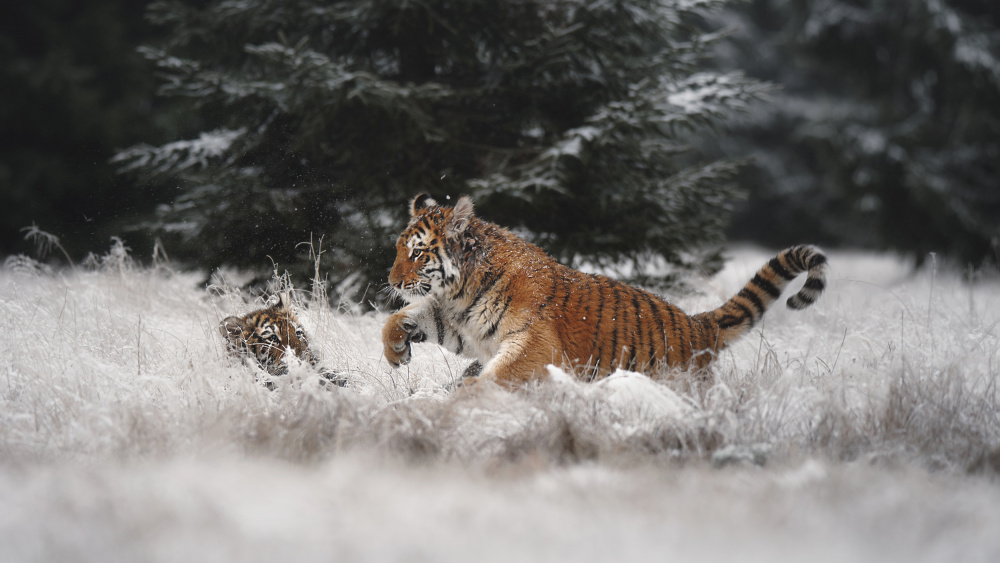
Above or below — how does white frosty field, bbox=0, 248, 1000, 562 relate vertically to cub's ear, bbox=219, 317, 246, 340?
above

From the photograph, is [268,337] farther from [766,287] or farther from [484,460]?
[766,287]

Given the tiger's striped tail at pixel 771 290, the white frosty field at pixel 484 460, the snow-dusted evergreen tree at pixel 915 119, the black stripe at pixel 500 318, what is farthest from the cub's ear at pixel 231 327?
the snow-dusted evergreen tree at pixel 915 119

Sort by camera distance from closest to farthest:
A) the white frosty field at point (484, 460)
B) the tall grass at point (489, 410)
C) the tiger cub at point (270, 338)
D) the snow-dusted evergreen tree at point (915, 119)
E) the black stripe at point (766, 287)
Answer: the white frosty field at point (484, 460)
the tall grass at point (489, 410)
the black stripe at point (766, 287)
the tiger cub at point (270, 338)
the snow-dusted evergreen tree at point (915, 119)

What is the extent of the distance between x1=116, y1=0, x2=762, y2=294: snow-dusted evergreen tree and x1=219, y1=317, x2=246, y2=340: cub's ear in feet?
5.10

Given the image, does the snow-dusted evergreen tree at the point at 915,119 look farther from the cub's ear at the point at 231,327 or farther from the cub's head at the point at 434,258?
the cub's ear at the point at 231,327

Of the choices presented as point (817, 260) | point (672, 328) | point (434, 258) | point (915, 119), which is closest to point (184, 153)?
point (434, 258)

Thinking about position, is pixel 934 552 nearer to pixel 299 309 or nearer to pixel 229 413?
pixel 229 413

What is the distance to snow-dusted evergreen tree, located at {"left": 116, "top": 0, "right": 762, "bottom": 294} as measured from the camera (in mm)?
5602

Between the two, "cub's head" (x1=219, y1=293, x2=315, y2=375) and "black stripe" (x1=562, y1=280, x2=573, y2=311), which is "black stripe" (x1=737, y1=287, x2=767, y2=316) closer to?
"black stripe" (x1=562, y1=280, x2=573, y2=311)

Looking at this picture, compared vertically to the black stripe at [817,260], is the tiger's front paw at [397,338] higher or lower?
lower

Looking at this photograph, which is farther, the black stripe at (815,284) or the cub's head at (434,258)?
the cub's head at (434,258)

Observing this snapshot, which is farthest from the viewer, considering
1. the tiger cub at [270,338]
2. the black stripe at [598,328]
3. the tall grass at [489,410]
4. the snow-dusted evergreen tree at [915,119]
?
the snow-dusted evergreen tree at [915,119]

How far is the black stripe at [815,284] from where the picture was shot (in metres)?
3.48

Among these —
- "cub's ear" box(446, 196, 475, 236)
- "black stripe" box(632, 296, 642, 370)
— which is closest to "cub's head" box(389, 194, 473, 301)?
"cub's ear" box(446, 196, 475, 236)
